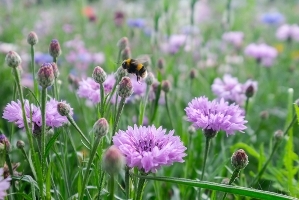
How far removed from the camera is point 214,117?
790mm

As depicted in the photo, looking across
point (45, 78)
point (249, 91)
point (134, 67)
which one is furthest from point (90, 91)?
point (249, 91)

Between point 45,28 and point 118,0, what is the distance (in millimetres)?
1245

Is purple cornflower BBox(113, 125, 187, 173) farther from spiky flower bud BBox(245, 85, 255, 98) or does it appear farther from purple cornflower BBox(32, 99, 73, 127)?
spiky flower bud BBox(245, 85, 255, 98)

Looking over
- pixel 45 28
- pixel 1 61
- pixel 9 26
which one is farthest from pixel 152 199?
pixel 9 26

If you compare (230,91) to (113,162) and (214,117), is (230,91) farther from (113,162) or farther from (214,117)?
(113,162)

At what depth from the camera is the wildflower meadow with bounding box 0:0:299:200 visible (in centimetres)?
71

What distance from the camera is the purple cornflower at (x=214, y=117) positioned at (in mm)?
789

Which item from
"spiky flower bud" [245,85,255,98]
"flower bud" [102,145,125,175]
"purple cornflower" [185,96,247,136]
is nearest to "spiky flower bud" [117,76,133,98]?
"purple cornflower" [185,96,247,136]

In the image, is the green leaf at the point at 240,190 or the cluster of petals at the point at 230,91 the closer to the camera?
the green leaf at the point at 240,190

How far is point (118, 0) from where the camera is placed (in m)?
4.17

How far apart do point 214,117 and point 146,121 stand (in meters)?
0.74

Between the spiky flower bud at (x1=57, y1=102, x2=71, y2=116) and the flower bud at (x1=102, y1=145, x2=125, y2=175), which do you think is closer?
the flower bud at (x1=102, y1=145, x2=125, y2=175)

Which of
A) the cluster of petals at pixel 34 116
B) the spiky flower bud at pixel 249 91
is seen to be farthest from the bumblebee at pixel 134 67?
the spiky flower bud at pixel 249 91

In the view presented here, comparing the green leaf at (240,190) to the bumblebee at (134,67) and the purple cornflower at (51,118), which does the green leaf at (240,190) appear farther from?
the bumblebee at (134,67)
